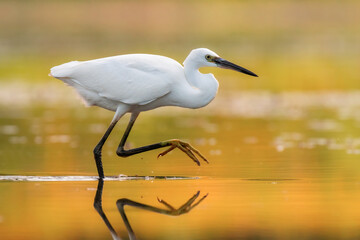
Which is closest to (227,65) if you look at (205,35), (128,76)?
(128,76)

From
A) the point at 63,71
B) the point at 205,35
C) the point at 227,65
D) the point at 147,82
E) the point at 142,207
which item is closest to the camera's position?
the point at 142,207

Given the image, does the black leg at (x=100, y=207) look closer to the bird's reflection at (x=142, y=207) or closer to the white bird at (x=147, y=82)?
the bird's reflection at (x=142, y=207)

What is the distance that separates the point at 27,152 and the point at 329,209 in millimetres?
5223

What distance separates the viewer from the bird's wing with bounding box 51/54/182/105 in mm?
9914

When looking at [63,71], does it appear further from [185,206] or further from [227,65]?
[185,206]

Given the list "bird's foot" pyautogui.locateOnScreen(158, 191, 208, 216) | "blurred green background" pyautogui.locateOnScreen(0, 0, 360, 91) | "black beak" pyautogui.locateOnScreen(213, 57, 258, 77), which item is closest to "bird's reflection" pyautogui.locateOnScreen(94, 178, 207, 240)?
"bird's foot" pyautogui.locateOnScreen(158, 191, 208, 216)

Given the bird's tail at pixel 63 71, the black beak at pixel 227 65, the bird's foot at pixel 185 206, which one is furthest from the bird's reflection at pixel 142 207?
the bird's tail at pixel 63 71

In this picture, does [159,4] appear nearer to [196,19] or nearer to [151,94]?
[196,19]

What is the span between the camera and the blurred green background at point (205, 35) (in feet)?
85.4

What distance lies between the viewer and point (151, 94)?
990cm

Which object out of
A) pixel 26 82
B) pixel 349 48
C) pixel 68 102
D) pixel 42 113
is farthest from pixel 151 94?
pixel 349 48

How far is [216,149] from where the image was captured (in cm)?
1214

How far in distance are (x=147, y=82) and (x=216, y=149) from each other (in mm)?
2455

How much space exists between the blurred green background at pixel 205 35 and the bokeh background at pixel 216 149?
0.16 metres
